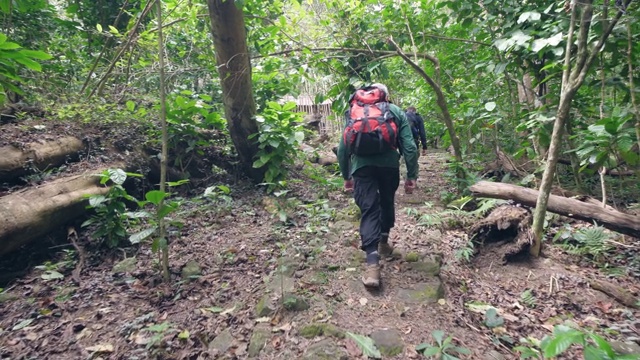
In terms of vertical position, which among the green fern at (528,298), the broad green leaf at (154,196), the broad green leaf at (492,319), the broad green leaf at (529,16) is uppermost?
the broad green leaf at (529,16)

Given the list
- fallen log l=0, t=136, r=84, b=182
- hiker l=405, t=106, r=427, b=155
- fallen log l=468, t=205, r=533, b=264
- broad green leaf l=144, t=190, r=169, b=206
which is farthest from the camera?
hiker l=405, t=106, r=427, b=155

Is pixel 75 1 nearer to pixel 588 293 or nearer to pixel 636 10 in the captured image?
pixel 636 10

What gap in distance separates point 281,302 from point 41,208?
10.1ft

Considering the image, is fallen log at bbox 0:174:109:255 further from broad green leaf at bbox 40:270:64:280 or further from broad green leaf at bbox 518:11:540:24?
broad green leaf at bbox 518:11:540:24

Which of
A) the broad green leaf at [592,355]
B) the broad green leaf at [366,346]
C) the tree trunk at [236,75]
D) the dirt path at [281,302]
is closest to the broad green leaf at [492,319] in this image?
the dirt path at [281,302]

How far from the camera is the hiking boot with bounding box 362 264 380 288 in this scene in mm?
3398

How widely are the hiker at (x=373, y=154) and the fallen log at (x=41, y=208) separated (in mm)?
3188

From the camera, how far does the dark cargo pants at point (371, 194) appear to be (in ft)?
11.8

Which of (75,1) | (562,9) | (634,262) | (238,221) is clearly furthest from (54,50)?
(634,262)

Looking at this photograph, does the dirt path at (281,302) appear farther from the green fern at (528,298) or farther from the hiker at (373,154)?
the hiker at (373,154)

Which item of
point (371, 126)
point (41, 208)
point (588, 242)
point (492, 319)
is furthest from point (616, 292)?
point (41, 208)

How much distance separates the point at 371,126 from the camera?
11.2 ft

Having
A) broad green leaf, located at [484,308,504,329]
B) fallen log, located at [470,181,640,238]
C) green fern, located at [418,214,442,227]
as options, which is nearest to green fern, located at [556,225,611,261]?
fallen log, located at [470,181,640,238]

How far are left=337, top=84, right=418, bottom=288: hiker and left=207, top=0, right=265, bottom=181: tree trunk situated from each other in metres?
2.83
